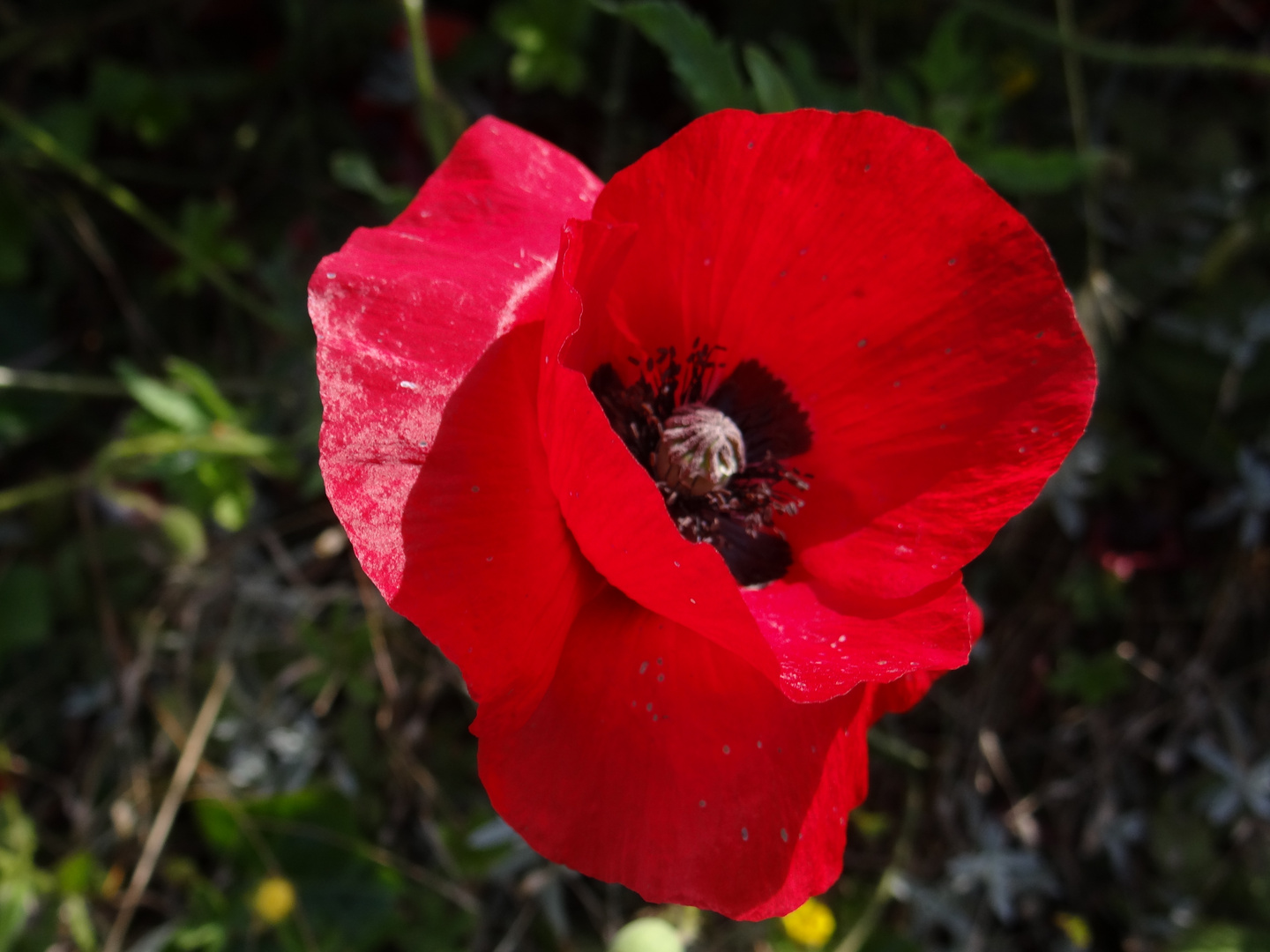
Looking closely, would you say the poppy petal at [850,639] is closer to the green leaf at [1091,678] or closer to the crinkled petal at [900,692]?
the crinkled petal at [900,692]

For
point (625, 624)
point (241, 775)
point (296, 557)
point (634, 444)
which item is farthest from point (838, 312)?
point (241, 775)

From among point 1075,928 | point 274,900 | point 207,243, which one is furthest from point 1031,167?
point 274,900

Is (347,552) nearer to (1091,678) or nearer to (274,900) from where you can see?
(274,900)

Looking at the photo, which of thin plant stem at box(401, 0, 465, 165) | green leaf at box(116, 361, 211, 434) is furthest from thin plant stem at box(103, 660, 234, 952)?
thin plant stem at box(401, 0, 465, 165)

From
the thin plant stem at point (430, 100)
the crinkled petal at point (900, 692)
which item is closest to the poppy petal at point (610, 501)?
the crinkled petal at point (900, 692)

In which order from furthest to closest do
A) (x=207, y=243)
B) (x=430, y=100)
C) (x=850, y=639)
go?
(x=207, y=243)
(x=430, y=100)
(x=850, y=639)
